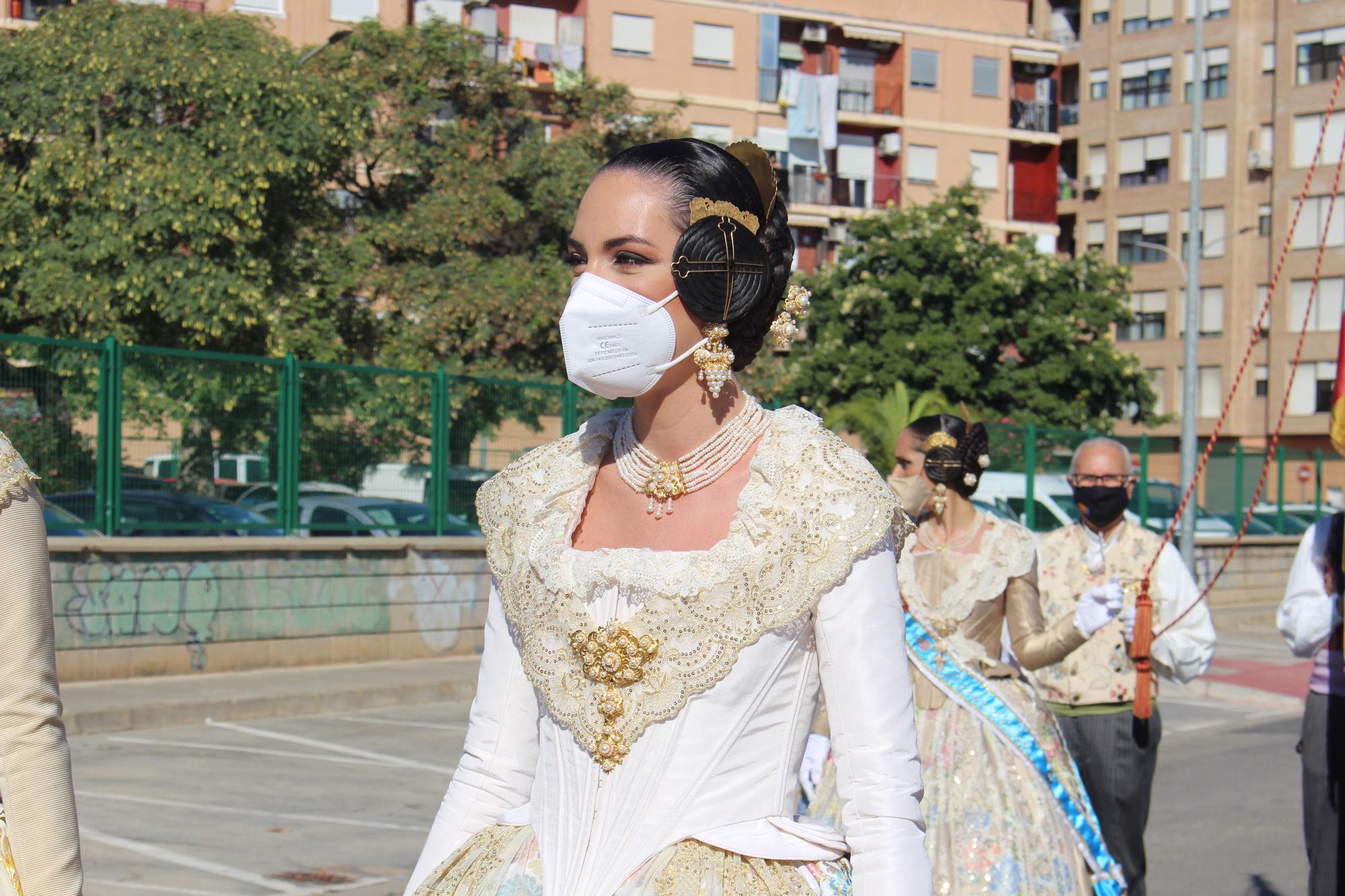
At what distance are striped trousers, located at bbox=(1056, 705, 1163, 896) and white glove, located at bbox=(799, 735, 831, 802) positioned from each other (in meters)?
1.37

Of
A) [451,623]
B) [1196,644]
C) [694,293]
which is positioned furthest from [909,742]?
[451,623]

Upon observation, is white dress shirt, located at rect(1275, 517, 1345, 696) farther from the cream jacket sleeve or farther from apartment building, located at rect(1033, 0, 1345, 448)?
apartment building, located at rect(1033, 0, 1345, 448)

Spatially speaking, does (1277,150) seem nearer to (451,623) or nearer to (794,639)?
(451,623)

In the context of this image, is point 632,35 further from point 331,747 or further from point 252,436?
point 331,747

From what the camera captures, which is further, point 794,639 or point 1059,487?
point 1059,487

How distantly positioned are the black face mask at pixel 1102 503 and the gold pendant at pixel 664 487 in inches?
164

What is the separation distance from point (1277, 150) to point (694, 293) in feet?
185

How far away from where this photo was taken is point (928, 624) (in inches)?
228

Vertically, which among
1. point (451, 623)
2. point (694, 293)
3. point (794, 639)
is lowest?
point (451, 623)

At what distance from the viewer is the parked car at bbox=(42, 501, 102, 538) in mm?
13328

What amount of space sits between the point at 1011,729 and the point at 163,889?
146 inches

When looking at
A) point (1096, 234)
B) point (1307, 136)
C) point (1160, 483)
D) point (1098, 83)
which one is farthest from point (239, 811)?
point (1098, 83)

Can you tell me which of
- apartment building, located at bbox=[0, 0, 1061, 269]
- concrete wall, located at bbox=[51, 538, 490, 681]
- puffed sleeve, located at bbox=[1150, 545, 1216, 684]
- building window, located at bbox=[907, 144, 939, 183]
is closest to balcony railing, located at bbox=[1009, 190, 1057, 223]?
apartment building, located at bbox=[0, 0, 1061, 269]

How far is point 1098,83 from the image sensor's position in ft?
194
